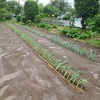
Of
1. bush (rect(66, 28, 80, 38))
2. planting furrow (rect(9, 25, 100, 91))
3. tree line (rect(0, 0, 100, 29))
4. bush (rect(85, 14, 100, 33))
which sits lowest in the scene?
planting furrow (rect(9, 25, 100, 91))

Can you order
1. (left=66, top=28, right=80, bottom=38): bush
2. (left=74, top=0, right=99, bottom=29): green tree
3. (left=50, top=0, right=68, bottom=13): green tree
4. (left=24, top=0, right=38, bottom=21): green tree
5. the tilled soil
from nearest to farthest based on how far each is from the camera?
the tilled soil → (left=66, top=28, right=80, bottom=38): bush → (left=74, top=0, right=99, bottom=29): green tree → (left=24, top=0, right=38, bottom=21): green tree → (left=50, top=0, right=68, bottom=13): green tree

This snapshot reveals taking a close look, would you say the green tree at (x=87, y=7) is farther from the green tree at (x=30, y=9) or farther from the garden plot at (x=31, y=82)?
the green tree at (x=30, y=9)

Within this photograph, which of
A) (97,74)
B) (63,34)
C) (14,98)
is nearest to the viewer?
(14,98)

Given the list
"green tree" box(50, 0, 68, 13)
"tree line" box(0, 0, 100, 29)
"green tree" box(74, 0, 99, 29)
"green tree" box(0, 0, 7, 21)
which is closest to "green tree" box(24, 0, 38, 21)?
"tree line" box(0, 0, 100, 29)

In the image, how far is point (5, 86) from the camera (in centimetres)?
378

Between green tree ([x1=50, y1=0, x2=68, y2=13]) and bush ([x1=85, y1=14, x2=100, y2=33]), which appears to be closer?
bush ([x1=85, y1=14, x2=100, y2=33])

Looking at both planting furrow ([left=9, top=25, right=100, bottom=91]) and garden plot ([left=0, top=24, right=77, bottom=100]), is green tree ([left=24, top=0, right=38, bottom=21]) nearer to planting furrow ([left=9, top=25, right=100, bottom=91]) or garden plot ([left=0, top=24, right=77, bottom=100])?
planting furrow ([left=9, top=25, right=100, bottom=91])

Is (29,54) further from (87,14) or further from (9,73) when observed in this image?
(87,14)

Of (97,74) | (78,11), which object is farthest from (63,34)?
(97,74)

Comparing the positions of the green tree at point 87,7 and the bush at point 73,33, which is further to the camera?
the green tree at point 87,7

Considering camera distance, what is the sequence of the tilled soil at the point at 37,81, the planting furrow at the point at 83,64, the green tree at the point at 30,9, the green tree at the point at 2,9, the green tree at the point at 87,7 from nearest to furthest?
1. the tilled soil at the point at 37,81
2. the planting furrow at the point at 83,64
3. the green tree at the point at 87,7
4. the green tree at the point at 30,9
5. the green tree at the point at 2,9

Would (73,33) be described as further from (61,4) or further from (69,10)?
(61,4)

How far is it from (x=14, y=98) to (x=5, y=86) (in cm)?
66


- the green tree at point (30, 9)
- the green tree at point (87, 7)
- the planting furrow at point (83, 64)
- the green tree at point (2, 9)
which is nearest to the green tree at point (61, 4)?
the green tree at point (2, 9)
